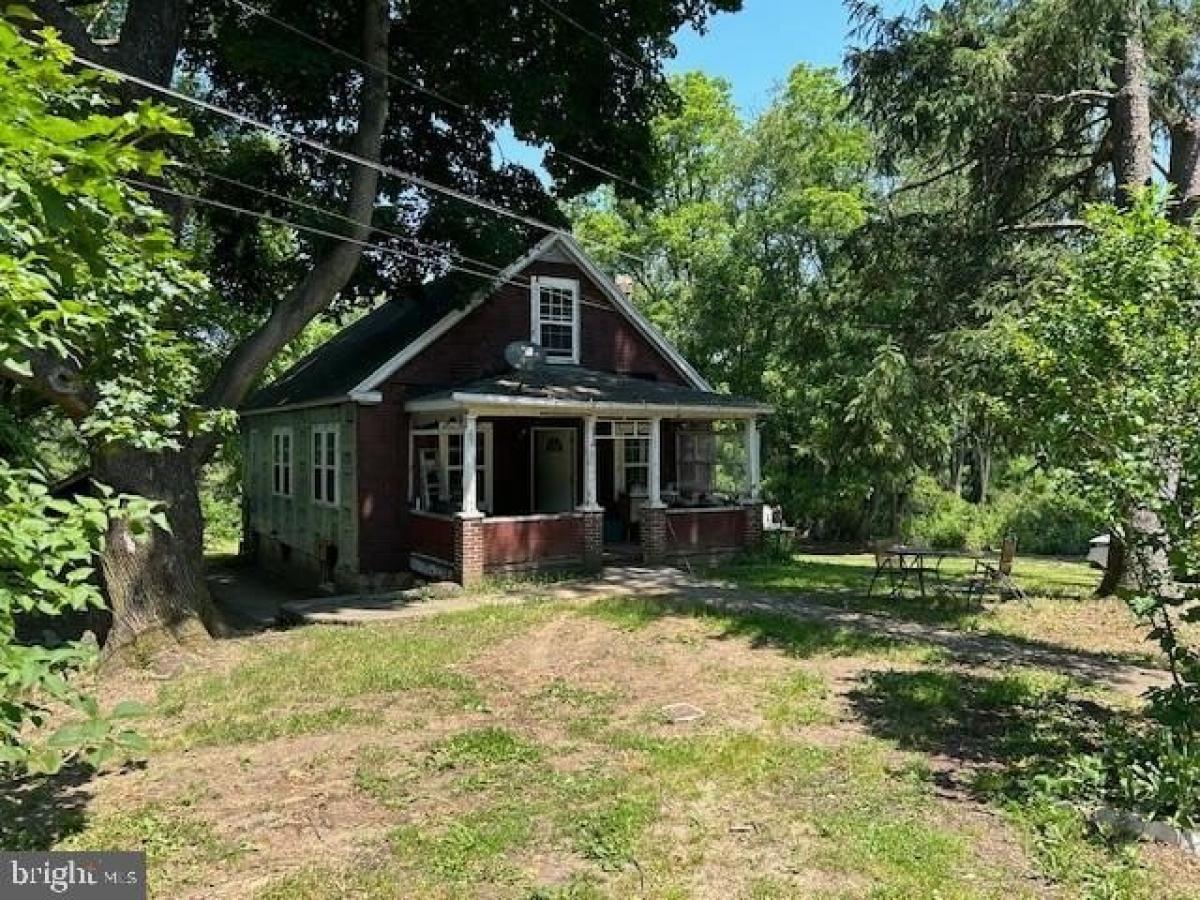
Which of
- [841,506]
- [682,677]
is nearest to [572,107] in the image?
[682,677]

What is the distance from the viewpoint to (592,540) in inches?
617

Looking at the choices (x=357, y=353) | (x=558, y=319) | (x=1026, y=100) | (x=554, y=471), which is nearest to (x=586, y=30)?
(x=558, y=319)

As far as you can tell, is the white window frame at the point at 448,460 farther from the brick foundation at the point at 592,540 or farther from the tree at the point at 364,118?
the tree at the point at 364,118

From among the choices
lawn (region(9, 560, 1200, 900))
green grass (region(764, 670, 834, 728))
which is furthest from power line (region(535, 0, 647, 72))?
green grass (region(764, 670, 834, 728))

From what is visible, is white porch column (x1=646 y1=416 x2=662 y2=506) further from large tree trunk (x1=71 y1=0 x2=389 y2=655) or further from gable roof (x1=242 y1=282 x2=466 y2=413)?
large tree trunk (x1=71 y1=0 x2=389 y2=655)

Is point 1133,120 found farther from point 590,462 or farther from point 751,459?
point 590,462

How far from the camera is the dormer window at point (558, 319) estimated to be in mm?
18062

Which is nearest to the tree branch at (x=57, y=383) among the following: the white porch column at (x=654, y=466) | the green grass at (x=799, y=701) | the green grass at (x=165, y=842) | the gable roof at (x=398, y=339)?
the green grass at (x=165, y=842)

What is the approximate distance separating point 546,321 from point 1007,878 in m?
14.9

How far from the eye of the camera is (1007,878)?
15.0ft

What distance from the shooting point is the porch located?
14.8 metres

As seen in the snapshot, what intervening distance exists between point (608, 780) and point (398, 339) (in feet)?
44.4

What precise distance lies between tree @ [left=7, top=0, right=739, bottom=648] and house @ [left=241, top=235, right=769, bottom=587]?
188 centimetres

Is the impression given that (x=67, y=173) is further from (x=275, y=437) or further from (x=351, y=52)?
(x=275, y=437)
